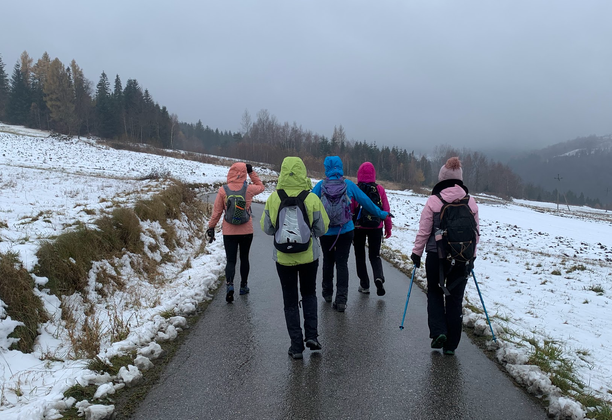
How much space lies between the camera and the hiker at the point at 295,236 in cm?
382

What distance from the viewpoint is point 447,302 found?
4.07m

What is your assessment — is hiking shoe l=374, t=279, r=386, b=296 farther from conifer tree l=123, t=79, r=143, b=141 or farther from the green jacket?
conifer tree l=123, t=79, r=143, b=141

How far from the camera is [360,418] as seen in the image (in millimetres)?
2965

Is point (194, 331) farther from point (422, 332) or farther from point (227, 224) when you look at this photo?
point (422, 332)

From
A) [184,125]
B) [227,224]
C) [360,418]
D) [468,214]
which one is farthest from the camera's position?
[184,125]

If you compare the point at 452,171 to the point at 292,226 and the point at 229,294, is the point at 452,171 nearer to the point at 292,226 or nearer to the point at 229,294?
the point at 292,226

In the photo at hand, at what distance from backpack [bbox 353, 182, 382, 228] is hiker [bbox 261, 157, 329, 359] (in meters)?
1.92

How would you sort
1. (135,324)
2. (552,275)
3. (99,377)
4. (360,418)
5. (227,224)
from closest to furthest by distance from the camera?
1. (360,418)
2. (99,377)
3. (135,324)
4. (227,224)
5. (552,275)

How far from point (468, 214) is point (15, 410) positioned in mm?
4467

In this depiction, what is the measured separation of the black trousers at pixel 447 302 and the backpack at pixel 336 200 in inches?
60.6

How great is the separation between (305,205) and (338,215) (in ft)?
4.61

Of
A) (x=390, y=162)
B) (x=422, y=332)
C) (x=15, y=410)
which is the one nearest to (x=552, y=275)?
(x=422, y=332)

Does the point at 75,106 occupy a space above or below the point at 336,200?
above

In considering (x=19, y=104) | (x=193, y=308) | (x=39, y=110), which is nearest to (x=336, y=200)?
(x=193, y=308)
